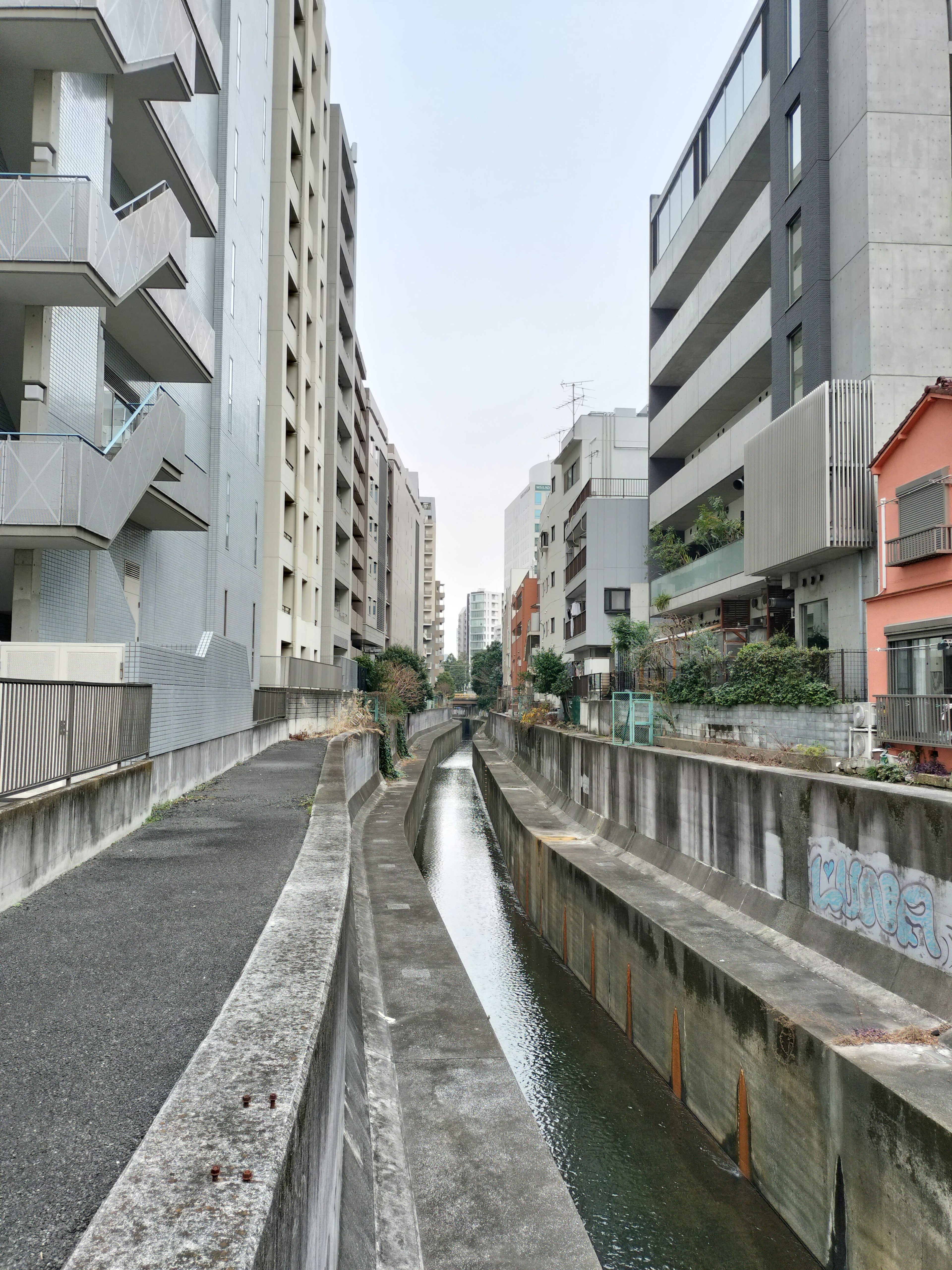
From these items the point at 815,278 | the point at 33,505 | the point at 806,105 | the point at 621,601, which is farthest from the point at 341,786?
the point at 621,601

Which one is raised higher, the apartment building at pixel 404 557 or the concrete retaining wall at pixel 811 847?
the apartment building at pixel 404 557

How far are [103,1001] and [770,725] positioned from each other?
53.1 feet

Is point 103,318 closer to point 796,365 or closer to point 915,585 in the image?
point 915,585

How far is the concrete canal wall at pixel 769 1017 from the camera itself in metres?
6.47

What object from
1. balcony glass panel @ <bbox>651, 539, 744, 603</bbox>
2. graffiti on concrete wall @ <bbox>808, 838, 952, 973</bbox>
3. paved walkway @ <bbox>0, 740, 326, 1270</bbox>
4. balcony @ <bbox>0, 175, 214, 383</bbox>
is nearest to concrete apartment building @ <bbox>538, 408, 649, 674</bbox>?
balcony glass panel @ <bbox>651, 539, 744, 603</bbox>

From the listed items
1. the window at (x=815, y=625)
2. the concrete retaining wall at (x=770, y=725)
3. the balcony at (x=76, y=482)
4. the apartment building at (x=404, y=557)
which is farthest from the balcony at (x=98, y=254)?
the apartment building at (x=404, y=557)

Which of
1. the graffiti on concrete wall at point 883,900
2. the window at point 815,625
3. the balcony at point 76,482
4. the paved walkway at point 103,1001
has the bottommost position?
the graffiti on concrete wall at point 883,900

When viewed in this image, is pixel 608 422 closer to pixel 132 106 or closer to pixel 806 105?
pixel 806 105

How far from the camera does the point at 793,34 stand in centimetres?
2439

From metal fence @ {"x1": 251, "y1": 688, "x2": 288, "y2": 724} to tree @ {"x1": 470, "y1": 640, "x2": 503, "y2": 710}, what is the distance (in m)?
91.5

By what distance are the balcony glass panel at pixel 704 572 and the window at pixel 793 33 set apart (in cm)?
1366

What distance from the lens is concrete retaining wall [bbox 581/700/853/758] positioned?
16.3m

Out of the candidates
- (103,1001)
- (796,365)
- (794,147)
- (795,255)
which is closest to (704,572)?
(796,365)

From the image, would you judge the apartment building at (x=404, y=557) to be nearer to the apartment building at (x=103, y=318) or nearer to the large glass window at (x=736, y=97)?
the large glass window at (x=736, y=97)
